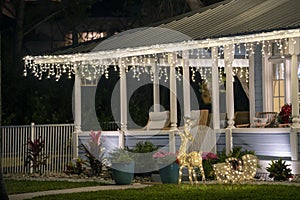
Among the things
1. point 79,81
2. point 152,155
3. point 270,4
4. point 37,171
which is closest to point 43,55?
point 79,81

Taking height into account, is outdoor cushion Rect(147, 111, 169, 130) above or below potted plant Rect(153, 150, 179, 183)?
above

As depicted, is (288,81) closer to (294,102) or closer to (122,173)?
(294,102)

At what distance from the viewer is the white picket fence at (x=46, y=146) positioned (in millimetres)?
25875

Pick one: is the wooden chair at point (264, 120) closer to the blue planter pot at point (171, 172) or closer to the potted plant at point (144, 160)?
the potted plant at point (144, 160)

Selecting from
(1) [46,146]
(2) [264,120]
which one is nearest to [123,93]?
(1) [46,146]

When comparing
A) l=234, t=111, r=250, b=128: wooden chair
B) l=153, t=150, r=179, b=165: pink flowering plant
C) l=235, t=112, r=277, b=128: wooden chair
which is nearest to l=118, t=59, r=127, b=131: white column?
l=235, t=112, r=277, b=128: wooden chair

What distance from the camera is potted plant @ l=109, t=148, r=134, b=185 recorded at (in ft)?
68.8

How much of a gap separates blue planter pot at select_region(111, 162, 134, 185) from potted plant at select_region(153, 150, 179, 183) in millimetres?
734

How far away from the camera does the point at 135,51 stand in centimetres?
2312

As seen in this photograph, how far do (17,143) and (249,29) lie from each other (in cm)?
905

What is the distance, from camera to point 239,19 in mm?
22344

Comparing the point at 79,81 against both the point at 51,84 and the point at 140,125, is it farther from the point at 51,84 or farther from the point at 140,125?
the point at 51,84

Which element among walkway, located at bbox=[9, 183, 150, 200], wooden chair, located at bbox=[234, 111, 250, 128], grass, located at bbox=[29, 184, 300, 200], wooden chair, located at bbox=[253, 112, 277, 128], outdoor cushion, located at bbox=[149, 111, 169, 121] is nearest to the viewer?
grass, located at bbox=[29, 184, 300, 200]

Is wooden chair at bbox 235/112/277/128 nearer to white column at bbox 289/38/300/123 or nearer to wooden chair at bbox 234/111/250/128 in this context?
wooden chair at bbox 234/111/250/128
